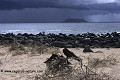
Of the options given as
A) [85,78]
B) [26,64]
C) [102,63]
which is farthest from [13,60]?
[85,78]

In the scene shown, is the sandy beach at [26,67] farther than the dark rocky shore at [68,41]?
No

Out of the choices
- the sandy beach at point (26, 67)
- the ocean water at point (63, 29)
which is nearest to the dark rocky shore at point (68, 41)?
the sandy beach at point (26, 67)

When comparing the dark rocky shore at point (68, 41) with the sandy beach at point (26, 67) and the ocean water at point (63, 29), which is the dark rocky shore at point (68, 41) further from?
the ocean water at point (63, 29)

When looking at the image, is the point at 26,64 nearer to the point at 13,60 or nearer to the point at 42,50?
the point at 13,60

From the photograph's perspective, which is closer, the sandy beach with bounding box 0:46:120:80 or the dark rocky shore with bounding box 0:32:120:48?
the sandy beach with bounding box 0:46:120:80

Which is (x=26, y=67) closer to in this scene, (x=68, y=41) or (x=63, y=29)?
(x=68, y=41)

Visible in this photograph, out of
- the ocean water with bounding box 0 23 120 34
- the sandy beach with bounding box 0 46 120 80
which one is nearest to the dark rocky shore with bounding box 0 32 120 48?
the sandy beach with bounding box 0 46 120 80

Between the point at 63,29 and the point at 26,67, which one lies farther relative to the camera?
the point at 63,29

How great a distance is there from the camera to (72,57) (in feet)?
27.0

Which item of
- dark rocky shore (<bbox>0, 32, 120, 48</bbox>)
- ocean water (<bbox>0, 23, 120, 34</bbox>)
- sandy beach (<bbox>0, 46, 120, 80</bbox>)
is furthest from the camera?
ocean water (<bbox>0, 23, 120, 34</bbox>)

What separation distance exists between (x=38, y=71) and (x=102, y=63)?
1.70 metres

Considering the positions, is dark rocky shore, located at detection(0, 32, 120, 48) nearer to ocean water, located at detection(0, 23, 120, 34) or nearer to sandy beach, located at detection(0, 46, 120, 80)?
sandy beach, located at detection(0, 46, 120, 80)

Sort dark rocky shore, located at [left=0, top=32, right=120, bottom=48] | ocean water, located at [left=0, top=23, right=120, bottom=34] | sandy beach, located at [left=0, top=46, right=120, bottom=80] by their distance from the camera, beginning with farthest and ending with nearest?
ocean water, located at [left=0, top=23, right=120, bottom=34]
dark rocky shore, located at [left=0, top=32, right=120, bottom=48]
sandy beach, located at [left=0, top=46, right=120, bottom=80]

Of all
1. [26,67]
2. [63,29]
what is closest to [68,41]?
[26,67]
